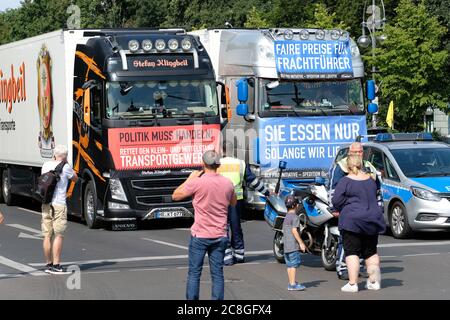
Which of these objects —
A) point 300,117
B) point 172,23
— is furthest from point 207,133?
point 172,23

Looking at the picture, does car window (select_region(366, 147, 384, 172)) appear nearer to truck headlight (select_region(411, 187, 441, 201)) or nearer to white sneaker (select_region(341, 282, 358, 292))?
truck headlight (select_region(411, 187, 441, 201))

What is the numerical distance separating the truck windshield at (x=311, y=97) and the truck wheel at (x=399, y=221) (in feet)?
13.9

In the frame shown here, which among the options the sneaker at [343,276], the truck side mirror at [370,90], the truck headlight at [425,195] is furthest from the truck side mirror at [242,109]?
the sneaker at [343,276]

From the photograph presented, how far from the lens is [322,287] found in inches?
498

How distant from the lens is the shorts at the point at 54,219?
46.7 ft

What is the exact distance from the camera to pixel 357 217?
468 inches

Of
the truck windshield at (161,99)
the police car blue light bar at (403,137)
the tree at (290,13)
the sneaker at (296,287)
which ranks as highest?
the tree at (290,13)

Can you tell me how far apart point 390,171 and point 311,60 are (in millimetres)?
4198

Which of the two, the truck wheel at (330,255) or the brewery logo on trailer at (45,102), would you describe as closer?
the truck wheel at (330,255)

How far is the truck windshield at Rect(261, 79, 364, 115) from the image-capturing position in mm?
22250

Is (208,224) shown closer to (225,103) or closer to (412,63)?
(225,103)

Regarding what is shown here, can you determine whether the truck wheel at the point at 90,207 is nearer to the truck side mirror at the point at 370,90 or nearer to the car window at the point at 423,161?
the car window at the point at 423,161

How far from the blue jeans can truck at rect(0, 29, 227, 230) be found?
10.5 metres
